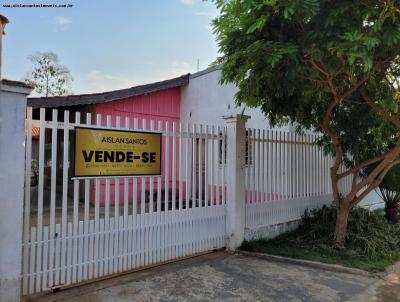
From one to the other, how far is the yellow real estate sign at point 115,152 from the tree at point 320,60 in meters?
1.57

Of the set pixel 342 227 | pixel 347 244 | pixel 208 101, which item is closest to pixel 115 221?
pixel 342 227

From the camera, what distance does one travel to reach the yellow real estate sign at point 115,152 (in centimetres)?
408

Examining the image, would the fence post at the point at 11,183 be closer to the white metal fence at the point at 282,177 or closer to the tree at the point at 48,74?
the white metal fence at the point at 282,177

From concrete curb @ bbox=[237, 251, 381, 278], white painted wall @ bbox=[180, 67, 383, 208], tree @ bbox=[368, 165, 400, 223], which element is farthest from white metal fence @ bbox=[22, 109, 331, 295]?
white painted wall @ bbox=[180, 67, 383, 208]

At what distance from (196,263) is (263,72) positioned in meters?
3.15

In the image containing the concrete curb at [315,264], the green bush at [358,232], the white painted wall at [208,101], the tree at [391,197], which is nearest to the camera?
the concrete curb at [315,264]

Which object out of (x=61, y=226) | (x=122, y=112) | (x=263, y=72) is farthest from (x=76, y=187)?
(x=122, y=112)

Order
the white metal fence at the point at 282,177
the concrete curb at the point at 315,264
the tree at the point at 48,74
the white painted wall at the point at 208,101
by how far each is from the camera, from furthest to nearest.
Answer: the tree at the point at 48,74 → the white painted wall at the point at 208,101 → the white metal fence at the point at 282,177 → the concrete curb at the point at 315,264

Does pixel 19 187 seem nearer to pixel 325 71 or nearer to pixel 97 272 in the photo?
pixel 97 272

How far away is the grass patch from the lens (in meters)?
5.40

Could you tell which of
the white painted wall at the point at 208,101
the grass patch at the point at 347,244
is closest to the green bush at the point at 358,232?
the grass patch at the point at 347,244

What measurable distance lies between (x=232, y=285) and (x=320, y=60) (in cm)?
328

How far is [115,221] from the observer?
14.3ft

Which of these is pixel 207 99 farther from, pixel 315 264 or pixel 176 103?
pixel 315 264
